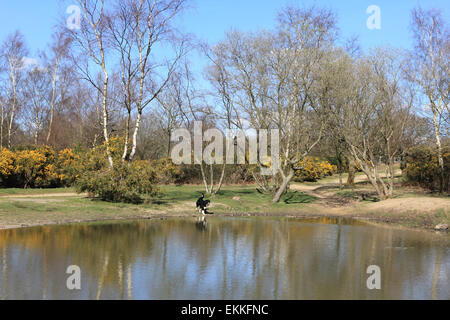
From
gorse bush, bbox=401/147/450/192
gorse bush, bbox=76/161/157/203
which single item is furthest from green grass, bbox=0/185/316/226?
gorse bush, bbox=401/147/450/192

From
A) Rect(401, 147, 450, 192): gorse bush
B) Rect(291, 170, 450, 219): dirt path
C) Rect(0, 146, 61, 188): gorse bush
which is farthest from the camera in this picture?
Rect(401, 147, 450, 192): gorse bush

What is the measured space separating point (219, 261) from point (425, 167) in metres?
26.7

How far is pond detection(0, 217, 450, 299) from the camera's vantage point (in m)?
8.77

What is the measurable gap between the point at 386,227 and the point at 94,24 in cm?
1729

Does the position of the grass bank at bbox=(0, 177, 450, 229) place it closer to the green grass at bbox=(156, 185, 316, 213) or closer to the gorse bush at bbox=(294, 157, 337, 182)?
the green grass at bbox=(156, 185, 316, 213)

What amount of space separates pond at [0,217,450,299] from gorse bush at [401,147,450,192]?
16.6 meters

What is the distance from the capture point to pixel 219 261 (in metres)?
11.5

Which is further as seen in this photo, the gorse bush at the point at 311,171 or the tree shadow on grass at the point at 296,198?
the gorse bush at the point at 311,171

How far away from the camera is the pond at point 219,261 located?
877 cm

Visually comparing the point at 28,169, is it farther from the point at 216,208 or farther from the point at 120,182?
the point at 216,208

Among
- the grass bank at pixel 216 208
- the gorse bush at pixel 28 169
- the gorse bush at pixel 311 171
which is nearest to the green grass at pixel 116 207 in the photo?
the grass bank at pixel 216 208

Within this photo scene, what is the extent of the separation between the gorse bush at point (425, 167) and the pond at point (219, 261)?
16.6 metres

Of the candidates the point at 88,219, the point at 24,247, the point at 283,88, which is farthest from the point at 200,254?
the point at 283,88

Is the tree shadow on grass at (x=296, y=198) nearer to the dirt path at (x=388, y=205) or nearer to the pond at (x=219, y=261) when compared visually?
the dirt path at (x=388, y=205)
